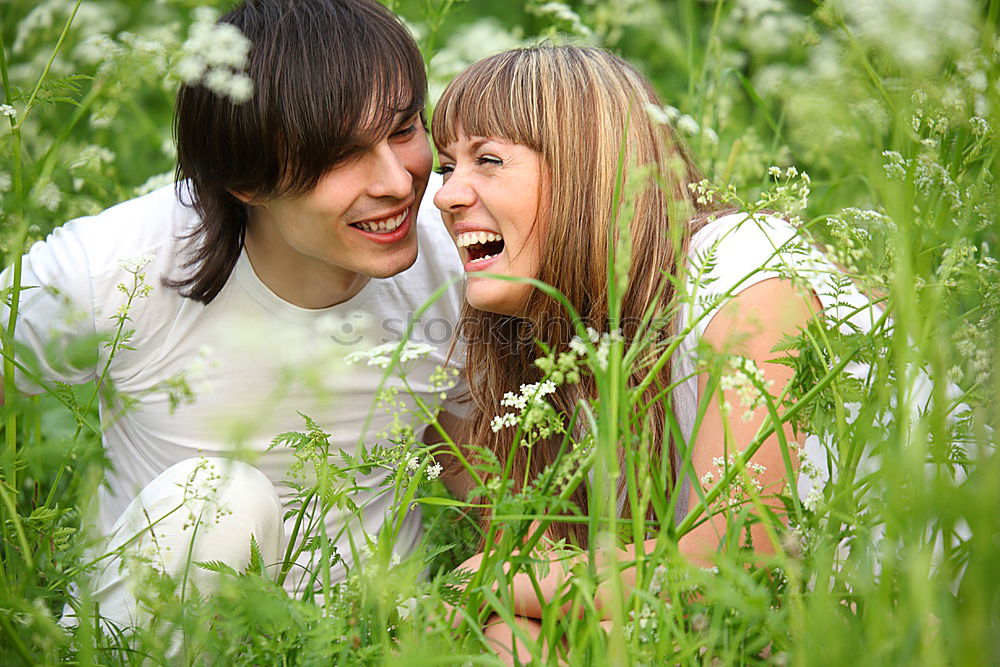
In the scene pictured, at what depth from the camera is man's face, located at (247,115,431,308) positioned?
1.87 metres

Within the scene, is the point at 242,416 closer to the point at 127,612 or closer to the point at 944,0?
the point at 944,0

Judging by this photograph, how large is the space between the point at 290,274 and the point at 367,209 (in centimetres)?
29

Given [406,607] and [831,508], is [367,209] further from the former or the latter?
[831,508]

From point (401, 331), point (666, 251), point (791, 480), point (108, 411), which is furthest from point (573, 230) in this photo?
point (108, 411)

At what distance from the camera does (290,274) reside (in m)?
2.07

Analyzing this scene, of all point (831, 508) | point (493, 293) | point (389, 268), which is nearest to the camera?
point (831, 508)

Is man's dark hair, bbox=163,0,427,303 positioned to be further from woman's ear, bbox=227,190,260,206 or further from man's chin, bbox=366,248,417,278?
man's chin, bbox=366,248,417,278

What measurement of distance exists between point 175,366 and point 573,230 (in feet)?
2.91

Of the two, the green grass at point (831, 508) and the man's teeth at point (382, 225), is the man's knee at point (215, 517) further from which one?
the man's teeth at point (382, 225)

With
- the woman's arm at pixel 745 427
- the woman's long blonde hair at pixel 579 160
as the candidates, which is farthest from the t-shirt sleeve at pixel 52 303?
the woman's arm at pixel 745 427

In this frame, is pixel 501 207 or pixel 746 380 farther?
pixel 501 207

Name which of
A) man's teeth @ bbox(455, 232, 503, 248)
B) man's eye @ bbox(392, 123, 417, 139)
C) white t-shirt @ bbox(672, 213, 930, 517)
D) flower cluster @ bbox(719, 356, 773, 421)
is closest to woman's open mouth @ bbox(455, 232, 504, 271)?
man's teeth @ bbox(455, 232, 503, 248)

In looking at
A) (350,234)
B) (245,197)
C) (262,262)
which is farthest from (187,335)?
(350,234)

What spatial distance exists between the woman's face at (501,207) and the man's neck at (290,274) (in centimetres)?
36
